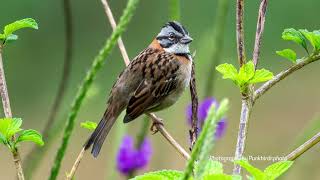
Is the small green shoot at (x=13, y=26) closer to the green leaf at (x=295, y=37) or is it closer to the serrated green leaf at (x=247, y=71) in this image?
the serrated green leaf at (x=247, y=71)

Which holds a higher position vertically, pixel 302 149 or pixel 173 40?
pixel 302 149

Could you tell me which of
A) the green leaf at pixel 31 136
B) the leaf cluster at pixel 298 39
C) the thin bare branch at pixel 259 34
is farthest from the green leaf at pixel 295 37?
the green leaf at pixel 31 136

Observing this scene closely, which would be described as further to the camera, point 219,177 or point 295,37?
point 295,37

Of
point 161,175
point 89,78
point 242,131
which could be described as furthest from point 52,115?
point 89,78

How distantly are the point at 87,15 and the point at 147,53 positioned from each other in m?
10.5

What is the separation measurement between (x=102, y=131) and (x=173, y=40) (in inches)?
40.1

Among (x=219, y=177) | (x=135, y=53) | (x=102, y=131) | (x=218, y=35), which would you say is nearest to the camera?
(x=219, y=177)

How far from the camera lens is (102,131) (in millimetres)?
4719

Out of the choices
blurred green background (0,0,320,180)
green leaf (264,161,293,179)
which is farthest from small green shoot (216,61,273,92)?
blurred green background (0,0,320,180)

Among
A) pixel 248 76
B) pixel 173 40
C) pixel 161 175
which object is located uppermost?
pixel 248 76

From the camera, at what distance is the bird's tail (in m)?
4.21

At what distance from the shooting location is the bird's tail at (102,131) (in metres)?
4.21

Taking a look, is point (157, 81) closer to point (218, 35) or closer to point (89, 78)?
point (218, 35)

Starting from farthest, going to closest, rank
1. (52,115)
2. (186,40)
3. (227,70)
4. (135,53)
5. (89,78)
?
(135,53) → (186,40) → (52,115) → (227,70) → (89,78)
